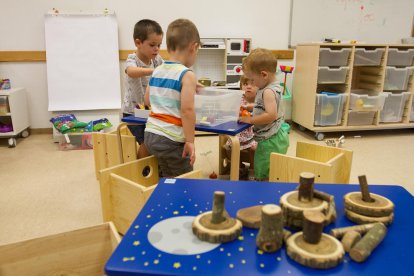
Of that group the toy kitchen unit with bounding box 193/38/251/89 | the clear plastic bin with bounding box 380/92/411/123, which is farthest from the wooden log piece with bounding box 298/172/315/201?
the clear plastic bin with bounding box 380/92/411/123

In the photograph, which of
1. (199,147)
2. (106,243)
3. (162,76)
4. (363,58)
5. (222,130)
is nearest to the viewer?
(106,243)

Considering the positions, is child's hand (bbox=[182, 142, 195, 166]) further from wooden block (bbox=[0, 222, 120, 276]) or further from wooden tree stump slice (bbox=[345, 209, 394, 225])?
wooden tree stump slice (bbox=[345, 209, 394, 225])

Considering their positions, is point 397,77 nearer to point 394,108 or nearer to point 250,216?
point 394,108

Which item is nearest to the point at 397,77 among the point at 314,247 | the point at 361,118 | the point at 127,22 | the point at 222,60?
the point at 361,118

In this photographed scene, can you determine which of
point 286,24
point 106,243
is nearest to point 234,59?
point 286,24

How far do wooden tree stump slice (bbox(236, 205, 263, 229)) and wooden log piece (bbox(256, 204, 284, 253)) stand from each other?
72 mm

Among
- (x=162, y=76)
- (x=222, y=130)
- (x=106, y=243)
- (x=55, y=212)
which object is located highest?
(x=162, y=76)

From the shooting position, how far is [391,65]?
→ 12.6 feet

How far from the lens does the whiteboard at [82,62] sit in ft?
11.8

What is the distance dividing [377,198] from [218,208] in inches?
16.1

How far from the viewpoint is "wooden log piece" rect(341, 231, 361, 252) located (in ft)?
2.29

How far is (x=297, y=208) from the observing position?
2.53ft

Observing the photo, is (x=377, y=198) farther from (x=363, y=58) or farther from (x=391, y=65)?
(x=391, y=65)

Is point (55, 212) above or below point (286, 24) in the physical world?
below
